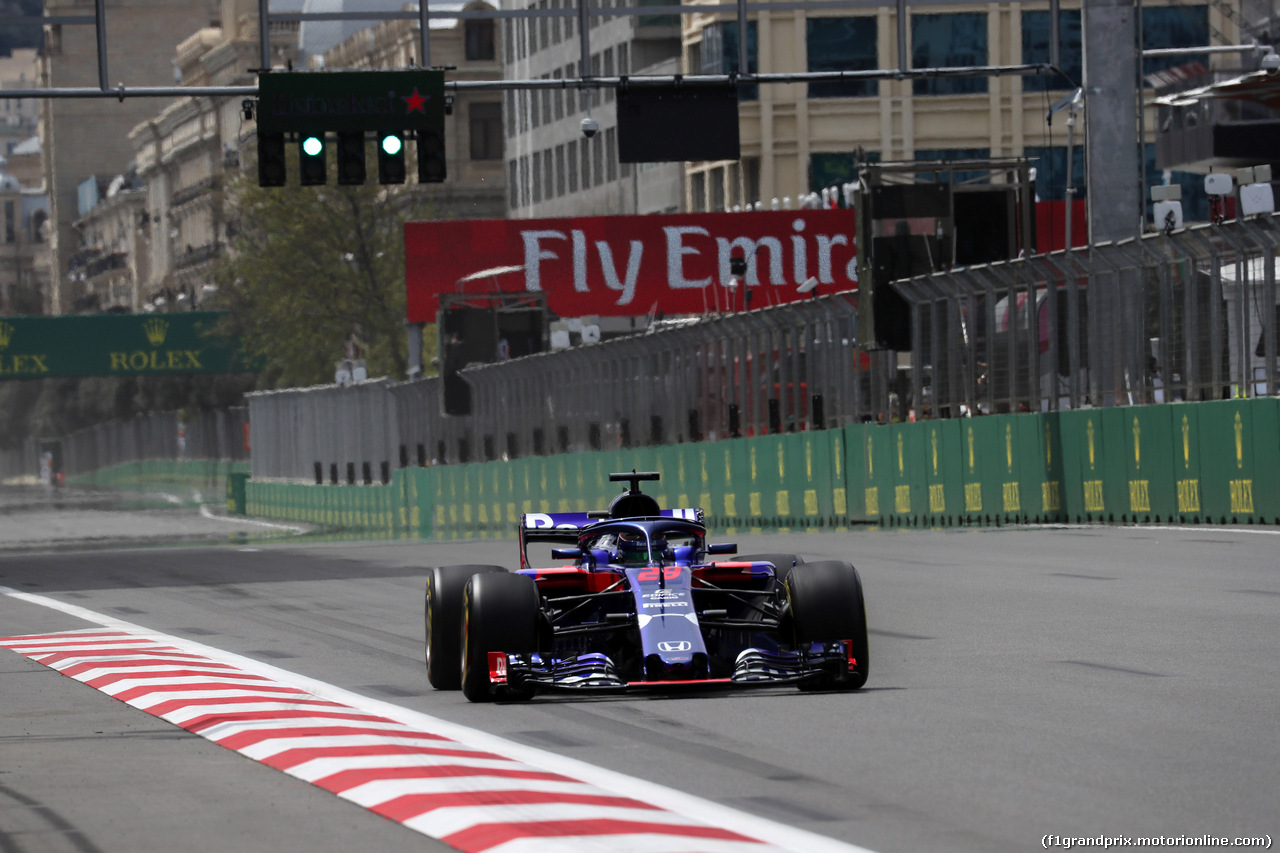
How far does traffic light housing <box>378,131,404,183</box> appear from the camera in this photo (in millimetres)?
25859

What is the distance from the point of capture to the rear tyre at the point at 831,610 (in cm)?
1073

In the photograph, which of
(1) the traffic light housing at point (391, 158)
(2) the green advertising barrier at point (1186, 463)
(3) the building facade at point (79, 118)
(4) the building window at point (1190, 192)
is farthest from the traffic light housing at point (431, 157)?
(3) the building facade at point (79, 118)

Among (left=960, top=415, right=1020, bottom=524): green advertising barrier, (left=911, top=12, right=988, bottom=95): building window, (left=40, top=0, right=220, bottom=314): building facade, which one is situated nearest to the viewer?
(left=960, top=415, right=1020, bottom=524): green advertising barrier

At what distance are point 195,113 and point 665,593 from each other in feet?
431

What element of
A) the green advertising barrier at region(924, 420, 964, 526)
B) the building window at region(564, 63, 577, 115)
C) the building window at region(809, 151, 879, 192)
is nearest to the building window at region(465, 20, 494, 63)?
the building window at region(564, 63, 577, 115)

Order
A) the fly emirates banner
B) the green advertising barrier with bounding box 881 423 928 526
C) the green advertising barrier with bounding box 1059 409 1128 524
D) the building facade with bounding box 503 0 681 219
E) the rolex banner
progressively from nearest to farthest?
the green advertising barrier with bounding box 1059 409 1128 524, the green advertising barrier with bounding box 881 423 928 526, the fly emirates banner, the rolex banner, the building facade with bounding box 503 0 681 219

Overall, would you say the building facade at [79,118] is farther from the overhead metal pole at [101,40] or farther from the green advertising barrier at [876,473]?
the overhead metal pole at [101,40]

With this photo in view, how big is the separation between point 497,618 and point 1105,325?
1730 cm

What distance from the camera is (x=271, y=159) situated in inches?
1046

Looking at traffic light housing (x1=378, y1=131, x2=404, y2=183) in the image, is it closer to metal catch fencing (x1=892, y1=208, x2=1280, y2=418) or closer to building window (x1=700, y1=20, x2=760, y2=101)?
metal catch fencing (x1=892, y1=208, x2=1280, y2=418)

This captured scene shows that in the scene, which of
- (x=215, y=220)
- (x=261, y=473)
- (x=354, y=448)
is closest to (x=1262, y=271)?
(x=354, y=448)

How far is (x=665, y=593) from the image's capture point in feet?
34.8

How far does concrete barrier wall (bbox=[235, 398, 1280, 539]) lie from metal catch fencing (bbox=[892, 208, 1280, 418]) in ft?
1.32

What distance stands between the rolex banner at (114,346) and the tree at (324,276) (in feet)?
5.71
